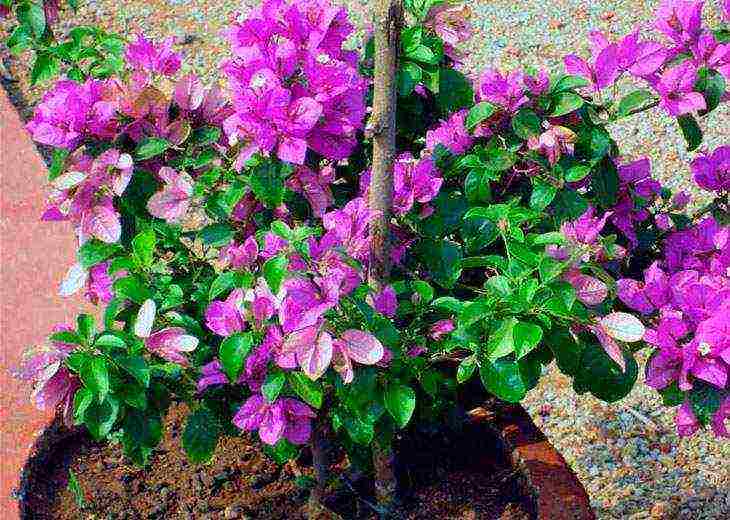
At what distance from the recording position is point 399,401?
1262 mm

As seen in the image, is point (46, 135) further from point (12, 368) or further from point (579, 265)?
point (12, 368)

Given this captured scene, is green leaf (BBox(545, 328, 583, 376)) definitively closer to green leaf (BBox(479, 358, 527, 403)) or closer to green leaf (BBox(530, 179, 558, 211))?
green leaf (BBox(479, 358, 527, 403))

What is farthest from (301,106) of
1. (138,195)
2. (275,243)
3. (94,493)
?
(94,493)

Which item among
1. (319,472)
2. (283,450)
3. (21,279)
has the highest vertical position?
(283,450)

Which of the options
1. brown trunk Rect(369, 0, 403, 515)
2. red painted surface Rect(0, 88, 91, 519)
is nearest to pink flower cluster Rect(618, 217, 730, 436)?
brown trunk Rect(369, 0, 403, 515)

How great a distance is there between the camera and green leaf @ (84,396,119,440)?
48.3 inches

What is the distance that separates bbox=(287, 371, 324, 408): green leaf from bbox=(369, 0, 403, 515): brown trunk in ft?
0.65

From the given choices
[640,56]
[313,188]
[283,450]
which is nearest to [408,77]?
[313,188]

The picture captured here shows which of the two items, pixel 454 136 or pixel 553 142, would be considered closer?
pixel 553 142

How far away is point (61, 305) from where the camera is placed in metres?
2.36

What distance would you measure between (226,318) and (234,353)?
0.06m

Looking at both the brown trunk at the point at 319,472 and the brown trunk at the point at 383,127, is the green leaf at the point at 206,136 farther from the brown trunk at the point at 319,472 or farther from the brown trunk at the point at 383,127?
the brown trunk at the point at 319,472

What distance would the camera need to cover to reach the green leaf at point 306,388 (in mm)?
1224

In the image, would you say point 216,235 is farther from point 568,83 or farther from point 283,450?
point 568,83
